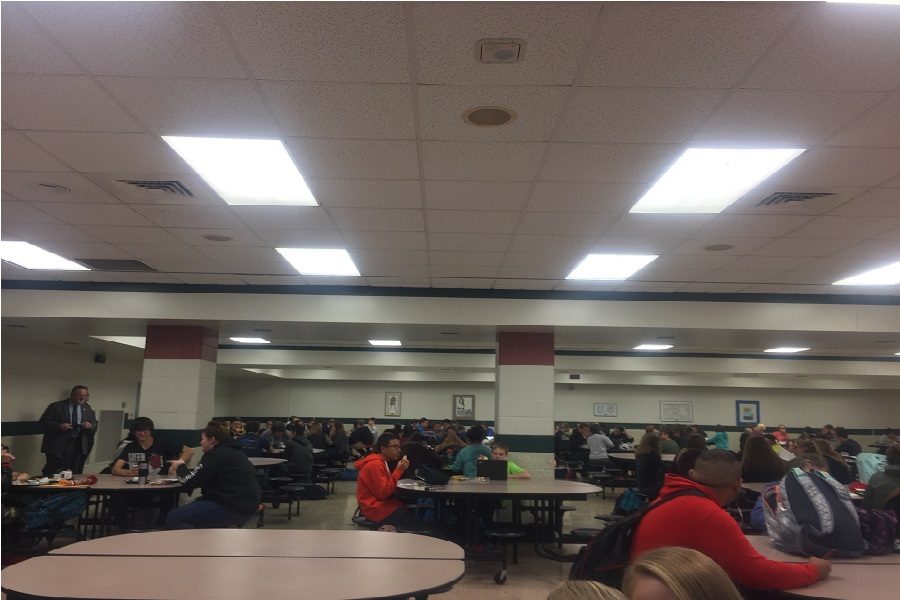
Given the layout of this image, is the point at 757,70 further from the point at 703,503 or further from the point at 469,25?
the point at 703,503

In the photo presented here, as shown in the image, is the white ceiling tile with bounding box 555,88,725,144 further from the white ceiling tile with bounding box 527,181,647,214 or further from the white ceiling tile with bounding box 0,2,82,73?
the white ceiling tile with bounding box 0,2,82,73

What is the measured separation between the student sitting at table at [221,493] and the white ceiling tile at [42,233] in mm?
2385

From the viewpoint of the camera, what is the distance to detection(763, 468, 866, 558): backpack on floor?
2820 millimetres

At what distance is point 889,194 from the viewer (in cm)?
423

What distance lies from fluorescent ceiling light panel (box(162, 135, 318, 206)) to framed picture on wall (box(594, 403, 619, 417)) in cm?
1627

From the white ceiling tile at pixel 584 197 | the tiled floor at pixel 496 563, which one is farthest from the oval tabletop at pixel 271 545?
the white ceiling tile at pixel 584 197

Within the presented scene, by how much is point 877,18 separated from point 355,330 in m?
7.15

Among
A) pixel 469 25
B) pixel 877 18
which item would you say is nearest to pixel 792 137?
pixel 877 18

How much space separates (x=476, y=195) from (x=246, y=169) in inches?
59.5

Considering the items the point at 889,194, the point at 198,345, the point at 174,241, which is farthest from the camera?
the point at 198,345

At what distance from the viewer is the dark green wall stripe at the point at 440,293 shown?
7969 millimetres

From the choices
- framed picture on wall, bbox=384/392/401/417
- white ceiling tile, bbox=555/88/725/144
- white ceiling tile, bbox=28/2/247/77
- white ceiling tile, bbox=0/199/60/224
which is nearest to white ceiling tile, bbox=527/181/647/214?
white ceiling tile, bbox=555/88/725/144

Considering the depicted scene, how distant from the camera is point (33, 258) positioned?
668cm

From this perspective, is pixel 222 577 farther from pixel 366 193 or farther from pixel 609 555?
pixel 366 193
